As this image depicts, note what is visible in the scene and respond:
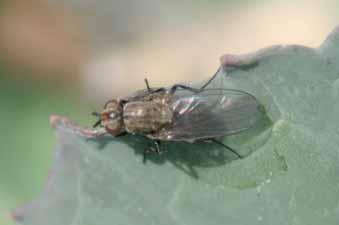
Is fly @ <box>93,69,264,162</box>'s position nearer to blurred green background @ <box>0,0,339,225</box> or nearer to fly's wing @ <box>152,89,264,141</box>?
fly's wing @ <box>152,89,264,141</box>

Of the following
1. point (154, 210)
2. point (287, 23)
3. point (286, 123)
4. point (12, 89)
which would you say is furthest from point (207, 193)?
point (287, 23)

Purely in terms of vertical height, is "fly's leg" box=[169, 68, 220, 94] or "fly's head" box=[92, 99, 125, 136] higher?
"fly's leg" box=[169, 68, 220, 94]

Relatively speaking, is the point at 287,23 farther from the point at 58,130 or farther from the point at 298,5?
the point at 58,130

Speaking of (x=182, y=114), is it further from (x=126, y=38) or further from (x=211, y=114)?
(x=126, y=38)

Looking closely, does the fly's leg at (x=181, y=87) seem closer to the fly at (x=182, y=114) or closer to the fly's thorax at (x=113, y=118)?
the fly at (x=182, y=114)

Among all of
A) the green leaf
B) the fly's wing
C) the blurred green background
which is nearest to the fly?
the fly's wing

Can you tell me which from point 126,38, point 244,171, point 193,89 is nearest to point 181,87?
point 193,89
